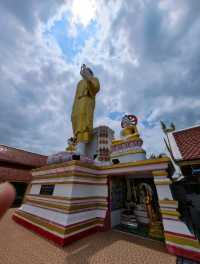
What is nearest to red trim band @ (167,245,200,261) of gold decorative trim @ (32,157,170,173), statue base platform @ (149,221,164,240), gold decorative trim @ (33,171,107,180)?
statue base platform @ (149,221,164,240)

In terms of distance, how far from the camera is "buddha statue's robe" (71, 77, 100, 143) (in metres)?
8.88

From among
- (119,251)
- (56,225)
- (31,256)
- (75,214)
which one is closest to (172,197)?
(119,251)

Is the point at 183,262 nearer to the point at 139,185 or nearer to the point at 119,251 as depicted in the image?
the point at 119,251

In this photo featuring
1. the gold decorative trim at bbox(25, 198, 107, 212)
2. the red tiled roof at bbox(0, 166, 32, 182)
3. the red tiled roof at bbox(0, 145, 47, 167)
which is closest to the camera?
the gold decorative trim at bbox(25, 198, 107, 212)

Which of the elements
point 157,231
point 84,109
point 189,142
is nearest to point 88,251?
point 157,231

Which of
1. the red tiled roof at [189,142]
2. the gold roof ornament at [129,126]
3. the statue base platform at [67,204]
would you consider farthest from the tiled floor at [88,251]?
the red tiled roof at [189,142]

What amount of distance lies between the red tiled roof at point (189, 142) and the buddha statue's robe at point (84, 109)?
19.0 feet

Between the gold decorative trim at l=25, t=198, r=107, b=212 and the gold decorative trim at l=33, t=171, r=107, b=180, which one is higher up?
the gold decorative trim at l=33, t=171, r=107, b=180

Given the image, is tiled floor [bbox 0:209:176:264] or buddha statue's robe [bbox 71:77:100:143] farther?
buddha statue's robe [bbox 71:77:100:143]

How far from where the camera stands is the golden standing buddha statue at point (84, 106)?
8.88 m

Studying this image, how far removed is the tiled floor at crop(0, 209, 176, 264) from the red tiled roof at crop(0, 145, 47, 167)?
754 centimetres

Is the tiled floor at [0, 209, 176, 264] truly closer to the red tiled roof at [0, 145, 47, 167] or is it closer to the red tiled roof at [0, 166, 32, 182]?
the red tiled roof at [0, 166, 32, 182]

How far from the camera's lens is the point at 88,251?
12.8ft

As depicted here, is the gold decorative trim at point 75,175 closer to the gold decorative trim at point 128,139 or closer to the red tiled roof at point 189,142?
the gold decorative trim at point 128,139
